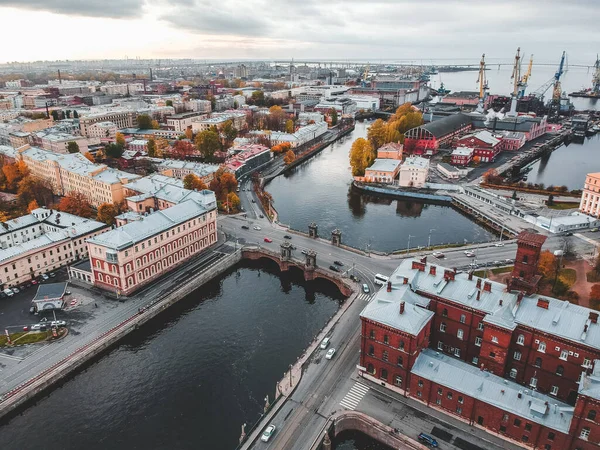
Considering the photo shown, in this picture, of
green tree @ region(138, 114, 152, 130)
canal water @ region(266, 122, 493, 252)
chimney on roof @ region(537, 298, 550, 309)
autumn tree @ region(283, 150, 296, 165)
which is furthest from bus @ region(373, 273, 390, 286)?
green tree @ region(138, 114, 152, 130)

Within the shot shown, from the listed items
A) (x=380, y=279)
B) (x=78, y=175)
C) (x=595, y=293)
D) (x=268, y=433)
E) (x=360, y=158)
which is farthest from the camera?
(x=360, y=158)

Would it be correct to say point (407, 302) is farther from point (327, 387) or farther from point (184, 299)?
point (184, 299)

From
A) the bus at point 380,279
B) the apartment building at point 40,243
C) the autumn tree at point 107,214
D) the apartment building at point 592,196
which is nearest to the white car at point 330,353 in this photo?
the bus at point 380,279

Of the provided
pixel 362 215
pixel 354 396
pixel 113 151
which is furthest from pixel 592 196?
pixel 113 151

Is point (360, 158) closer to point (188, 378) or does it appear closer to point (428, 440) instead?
point (188, 378)

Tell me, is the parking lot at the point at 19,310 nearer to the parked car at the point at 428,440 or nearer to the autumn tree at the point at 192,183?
the autumn tree at the point at 192,183
